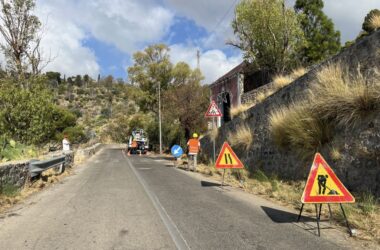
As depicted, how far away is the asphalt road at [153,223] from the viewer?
18.6 ft

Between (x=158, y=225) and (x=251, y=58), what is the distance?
67.4 feet

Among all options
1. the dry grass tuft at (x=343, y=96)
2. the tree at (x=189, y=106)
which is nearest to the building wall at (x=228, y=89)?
the tree at (x=189, y=106)

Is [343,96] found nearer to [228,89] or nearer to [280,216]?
[280,216]

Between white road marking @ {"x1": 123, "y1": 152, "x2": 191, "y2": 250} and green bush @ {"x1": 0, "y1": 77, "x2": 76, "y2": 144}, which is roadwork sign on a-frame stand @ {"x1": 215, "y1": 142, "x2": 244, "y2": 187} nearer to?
white road marking @ {"x1": 123, "y1": 152, "x2": 191, "y2": 250}

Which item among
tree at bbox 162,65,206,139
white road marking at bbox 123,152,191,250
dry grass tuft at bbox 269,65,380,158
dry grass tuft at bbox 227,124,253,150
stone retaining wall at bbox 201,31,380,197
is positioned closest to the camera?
white road marking at bbox 123,152,191,250

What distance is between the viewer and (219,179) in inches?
569

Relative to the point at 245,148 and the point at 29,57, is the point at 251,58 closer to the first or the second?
the point at 245,148

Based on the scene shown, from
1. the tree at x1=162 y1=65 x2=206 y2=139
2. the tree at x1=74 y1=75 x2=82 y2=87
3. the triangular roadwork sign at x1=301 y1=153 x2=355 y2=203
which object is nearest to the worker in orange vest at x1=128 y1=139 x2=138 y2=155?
the tree at x1=162 y1=65 x2=206 y2=139

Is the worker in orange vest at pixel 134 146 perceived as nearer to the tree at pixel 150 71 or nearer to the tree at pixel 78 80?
the tree at pixel 150 71

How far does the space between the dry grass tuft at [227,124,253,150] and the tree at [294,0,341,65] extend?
597 inches

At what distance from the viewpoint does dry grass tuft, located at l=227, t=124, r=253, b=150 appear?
51.5 feet

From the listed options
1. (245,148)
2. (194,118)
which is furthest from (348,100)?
(194,118)

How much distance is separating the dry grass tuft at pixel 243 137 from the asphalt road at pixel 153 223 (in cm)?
516

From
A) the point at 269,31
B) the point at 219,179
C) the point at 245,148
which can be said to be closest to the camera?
the point at 219,179
